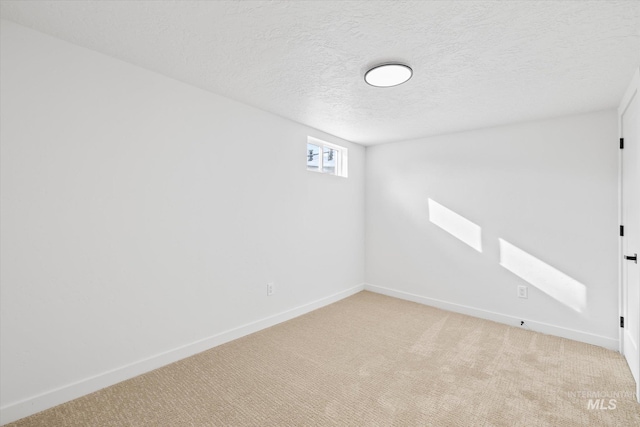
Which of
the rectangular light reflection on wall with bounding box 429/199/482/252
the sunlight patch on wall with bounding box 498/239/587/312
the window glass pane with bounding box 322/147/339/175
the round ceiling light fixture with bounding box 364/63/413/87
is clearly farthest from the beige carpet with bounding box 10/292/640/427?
the round ceiling light fixture with bounding box 364/63/413/87

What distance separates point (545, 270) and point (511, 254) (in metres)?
0.34

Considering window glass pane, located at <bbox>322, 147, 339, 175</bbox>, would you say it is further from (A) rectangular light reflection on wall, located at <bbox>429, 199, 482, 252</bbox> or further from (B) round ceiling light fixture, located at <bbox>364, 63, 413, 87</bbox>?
(B) round ceiling light fixture, located at <bbox>364, 63, 413, 87</bbox>

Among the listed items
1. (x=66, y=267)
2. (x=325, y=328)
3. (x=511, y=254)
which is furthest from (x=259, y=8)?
(x=511, y=254)

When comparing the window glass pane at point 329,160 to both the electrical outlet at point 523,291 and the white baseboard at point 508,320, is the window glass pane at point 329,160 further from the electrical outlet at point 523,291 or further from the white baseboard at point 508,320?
the electrical outlet at point 523,291

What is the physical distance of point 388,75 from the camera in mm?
2160

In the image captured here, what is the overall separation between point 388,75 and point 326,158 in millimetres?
1998

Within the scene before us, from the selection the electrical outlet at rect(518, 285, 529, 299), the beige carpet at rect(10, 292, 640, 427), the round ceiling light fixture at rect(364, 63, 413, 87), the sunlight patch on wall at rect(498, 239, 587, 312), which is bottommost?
the beige carpet at rect(10, 292, 640, 427)

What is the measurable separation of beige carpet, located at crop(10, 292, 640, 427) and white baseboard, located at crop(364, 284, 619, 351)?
11cm

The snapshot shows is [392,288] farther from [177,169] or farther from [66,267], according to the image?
[66,267]

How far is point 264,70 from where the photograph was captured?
2.21 metres

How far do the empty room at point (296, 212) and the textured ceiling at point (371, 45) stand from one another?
2cm

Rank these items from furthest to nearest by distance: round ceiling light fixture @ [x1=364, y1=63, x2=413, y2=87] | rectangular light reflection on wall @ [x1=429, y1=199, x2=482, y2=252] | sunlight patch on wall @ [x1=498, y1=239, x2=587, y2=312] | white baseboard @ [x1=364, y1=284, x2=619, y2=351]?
rectangular light reflection on wall @ [x1=429, y1=199, x2=482, y2=252]
sunlight patch on wall @ [x1=498, y1=239, x2=587, y2=312]
white baseboard @ [x1=364, y1=284, x2=619, y2=351]
round ceiling light fixture @ [x1=364, y1=63, x2=413, y2=87]

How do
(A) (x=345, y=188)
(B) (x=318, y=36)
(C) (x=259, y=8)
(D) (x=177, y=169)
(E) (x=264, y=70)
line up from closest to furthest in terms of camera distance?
(C) (x=259, y=8) < (B) (x=318, y=36) < (E) (x=264, y=70) < (D) (x=177, y=169) < (A) (x=345, y=188)

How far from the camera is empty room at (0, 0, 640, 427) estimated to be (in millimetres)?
1725
